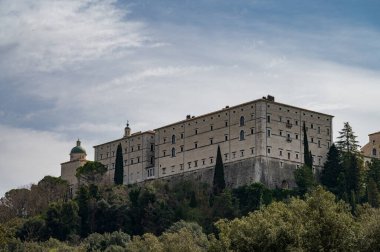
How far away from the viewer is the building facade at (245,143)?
8725 centimetres

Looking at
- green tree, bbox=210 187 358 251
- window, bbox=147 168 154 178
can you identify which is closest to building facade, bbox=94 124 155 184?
window, bbox=147 168 154 178

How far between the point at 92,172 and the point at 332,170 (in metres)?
27.4

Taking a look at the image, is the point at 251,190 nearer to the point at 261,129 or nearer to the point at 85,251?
the point at 261,129

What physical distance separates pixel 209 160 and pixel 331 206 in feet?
157

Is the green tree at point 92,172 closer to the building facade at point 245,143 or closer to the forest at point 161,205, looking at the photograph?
the forest at point 161,205

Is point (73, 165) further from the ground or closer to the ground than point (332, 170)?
further from the ground

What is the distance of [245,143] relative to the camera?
288 feet

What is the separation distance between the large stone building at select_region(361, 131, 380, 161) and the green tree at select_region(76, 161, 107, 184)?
28294mm

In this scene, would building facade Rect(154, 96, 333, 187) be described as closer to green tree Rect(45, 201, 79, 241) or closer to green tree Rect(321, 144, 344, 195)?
green tree Rect(321, 144, 344, 195)

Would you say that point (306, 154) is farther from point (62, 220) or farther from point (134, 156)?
point (62, 220)

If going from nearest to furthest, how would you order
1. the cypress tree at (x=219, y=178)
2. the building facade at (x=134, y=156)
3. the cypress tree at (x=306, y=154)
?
the cypress tree at (x=219, y=178) → the cypress tree at (x=306, y=154) → the building facade at (x=134, y=156)

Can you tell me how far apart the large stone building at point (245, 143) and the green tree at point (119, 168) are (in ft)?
9.04

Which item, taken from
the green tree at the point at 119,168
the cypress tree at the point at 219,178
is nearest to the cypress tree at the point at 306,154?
the cypress tree at the point at 219,178

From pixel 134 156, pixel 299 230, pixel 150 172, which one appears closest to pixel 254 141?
pixel 150 172
